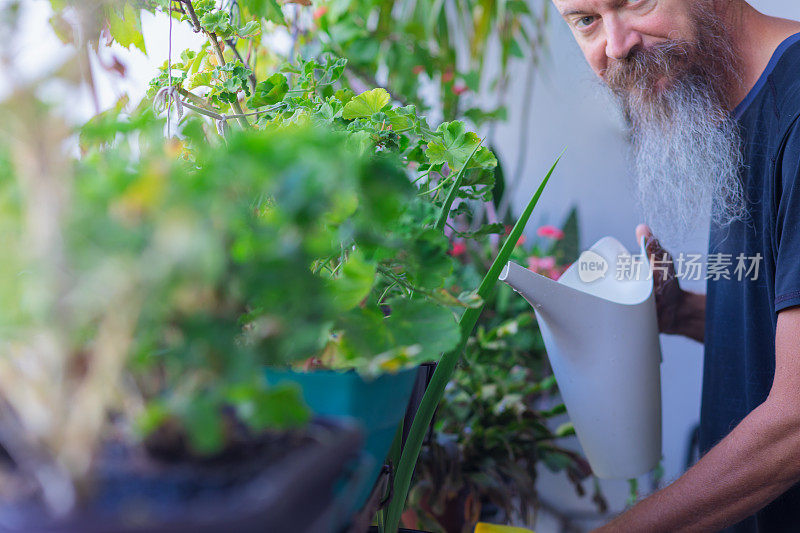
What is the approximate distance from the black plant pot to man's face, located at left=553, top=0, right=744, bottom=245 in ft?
2.67

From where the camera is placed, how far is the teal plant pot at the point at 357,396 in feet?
0.86

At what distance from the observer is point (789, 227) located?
0.68 m

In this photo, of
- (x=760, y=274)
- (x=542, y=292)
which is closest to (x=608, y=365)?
(x=542, y=292)

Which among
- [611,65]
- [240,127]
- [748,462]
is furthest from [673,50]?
[240,127]

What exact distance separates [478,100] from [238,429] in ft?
6.01

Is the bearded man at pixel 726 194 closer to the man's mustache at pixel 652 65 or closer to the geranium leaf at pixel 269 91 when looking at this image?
the man's mustache at pixel 652 65

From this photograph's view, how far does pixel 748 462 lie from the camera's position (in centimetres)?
63

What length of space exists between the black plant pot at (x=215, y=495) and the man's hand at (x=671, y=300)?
2.51 feet

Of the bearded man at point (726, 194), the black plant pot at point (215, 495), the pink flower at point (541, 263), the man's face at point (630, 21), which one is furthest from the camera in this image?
the pink flower at point (541, 263)

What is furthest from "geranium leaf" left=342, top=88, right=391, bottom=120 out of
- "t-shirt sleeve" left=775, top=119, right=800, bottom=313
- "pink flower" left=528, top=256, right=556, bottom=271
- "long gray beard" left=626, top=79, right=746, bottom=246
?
"pink flower" left=528, top=256, right=556, bottom=271

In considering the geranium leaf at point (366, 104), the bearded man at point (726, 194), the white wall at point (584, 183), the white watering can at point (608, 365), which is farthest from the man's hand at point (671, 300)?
the geranium leaf at point (366, 104)

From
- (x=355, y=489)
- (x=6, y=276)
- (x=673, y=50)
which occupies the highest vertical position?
(x=673, y=50)

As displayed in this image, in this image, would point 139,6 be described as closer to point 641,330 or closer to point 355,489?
point 355,489

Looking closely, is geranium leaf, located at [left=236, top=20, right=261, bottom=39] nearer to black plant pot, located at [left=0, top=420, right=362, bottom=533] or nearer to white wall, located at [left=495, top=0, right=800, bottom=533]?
black plant pot, located at [left=0, top=420, right=362, bottom=533]
